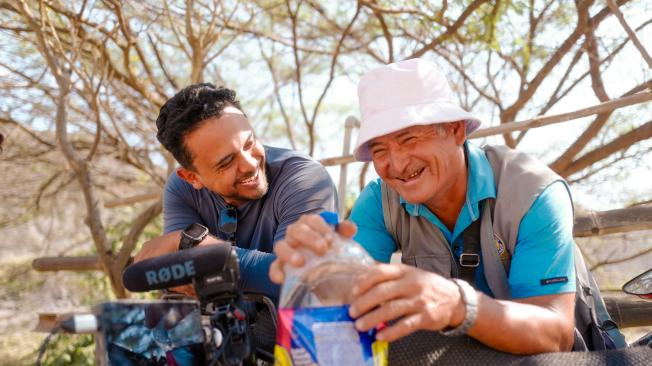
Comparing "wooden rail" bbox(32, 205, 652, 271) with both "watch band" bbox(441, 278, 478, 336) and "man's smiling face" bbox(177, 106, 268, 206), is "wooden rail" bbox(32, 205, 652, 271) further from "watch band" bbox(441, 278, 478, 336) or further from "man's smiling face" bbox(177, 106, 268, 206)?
"watch band" bbox(441, 278, 478, 336)

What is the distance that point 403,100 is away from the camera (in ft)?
6.17

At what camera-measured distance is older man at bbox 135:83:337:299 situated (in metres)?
2.47

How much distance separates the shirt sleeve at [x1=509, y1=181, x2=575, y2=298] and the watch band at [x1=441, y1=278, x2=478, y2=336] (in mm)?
378

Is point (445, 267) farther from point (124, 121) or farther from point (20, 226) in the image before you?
point (20, 226)

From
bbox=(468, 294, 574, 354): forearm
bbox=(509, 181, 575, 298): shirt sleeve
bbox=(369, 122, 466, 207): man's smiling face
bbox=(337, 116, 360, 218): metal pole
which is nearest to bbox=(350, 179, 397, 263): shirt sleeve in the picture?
bbox=(369, 122, 466, 207): man's smiling face

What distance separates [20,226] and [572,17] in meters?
5.82

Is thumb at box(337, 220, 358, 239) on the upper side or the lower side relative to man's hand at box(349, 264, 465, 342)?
upper

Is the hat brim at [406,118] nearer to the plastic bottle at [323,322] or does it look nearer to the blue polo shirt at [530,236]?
the blue polo shirt at [530,236]

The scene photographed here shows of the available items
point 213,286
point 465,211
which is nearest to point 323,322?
point 213,286

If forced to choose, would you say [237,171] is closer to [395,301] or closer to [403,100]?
[403,100]

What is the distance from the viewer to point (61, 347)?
5246mm

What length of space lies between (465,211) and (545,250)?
0.95 feet

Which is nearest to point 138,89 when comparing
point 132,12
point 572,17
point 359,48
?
point 132,12

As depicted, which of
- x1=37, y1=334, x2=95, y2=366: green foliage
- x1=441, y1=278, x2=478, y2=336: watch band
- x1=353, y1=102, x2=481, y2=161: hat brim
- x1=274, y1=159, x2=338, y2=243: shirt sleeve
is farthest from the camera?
x1=37, y1=334, x2=95, y2=366: green foliage
